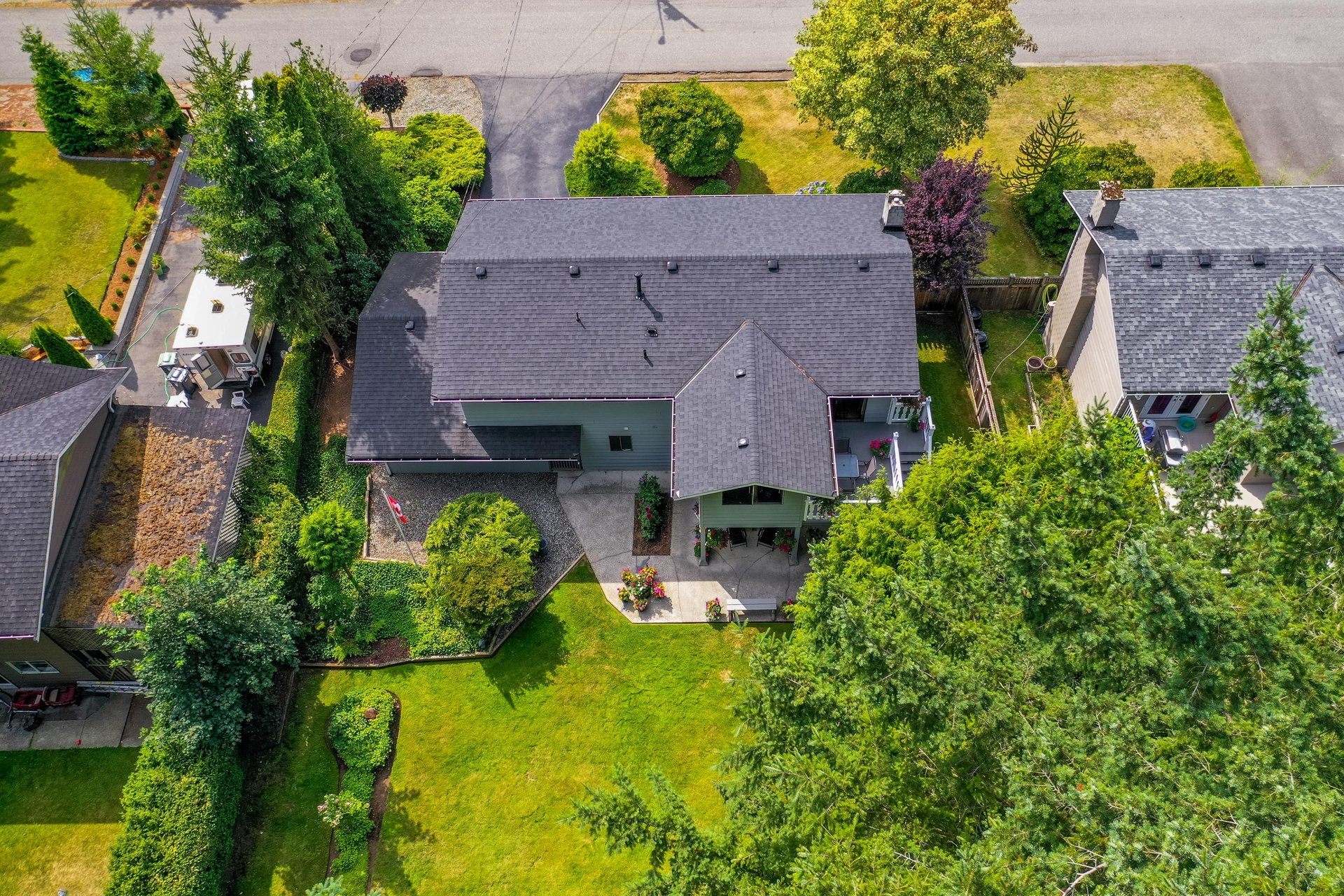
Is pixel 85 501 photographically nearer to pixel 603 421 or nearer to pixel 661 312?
pixel 603 421

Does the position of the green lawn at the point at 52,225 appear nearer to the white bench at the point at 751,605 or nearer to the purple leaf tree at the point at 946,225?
the white bench at the point at 751,605

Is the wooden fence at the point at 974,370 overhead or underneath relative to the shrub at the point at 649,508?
overhead

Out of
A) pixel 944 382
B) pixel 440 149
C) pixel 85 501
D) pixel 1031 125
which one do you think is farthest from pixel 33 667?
pixel 1031 125

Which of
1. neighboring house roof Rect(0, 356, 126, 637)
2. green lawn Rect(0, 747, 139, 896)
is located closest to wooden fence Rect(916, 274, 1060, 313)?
neighboring house roof Rect(0, 356, 126, 637)

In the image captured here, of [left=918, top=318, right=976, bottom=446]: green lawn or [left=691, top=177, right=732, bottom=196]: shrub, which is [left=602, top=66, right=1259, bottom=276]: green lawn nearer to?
[left=691, top=177, right=732, bottom=196]: shrub

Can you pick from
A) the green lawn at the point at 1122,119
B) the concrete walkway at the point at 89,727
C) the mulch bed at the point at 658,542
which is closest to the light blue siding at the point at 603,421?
the mulch bed at the point at 658,542
